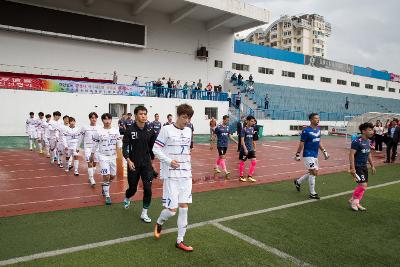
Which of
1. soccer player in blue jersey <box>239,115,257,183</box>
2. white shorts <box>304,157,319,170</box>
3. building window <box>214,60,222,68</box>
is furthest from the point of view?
building window <box>214,60,222,68</box>

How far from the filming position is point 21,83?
831 inches

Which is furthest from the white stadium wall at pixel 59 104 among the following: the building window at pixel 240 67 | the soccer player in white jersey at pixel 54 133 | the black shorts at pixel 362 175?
the black shorts at pixel 362 175

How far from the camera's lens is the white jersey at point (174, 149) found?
194 inches

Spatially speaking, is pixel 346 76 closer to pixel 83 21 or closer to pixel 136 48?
pixel 136 48

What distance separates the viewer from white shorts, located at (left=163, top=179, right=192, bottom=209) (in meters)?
4.91

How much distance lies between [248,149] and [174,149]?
6.10 m

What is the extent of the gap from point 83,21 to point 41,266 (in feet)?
82.3

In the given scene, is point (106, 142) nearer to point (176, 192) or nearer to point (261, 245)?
point (176, 192)

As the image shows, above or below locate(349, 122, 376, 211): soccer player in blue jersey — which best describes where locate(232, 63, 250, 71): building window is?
above

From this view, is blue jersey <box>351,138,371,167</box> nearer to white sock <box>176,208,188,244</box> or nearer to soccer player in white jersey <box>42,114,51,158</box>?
white sock <box>176,208,188,244</box>

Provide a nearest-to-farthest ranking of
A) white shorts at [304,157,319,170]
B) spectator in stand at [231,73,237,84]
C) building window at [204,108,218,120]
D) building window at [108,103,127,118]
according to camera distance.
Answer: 1. white shorts at [304,157,319,170]
2. building window at [108,103,127,118]
3. building window at [204,108,218,120]
4. spectator in stand at [231,73,237,84]

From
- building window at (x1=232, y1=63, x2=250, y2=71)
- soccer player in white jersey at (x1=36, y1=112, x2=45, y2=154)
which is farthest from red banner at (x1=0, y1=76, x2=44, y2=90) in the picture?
building window at (x1=232, y1=63, x2=250, y2=71)

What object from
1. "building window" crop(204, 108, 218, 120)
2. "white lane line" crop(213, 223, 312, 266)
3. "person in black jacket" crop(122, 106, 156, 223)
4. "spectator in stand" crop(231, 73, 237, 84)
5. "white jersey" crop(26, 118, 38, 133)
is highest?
"spectator in stand" crop(231, 73, 237, 84)

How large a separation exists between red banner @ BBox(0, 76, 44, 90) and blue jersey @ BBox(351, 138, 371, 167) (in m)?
20.4
